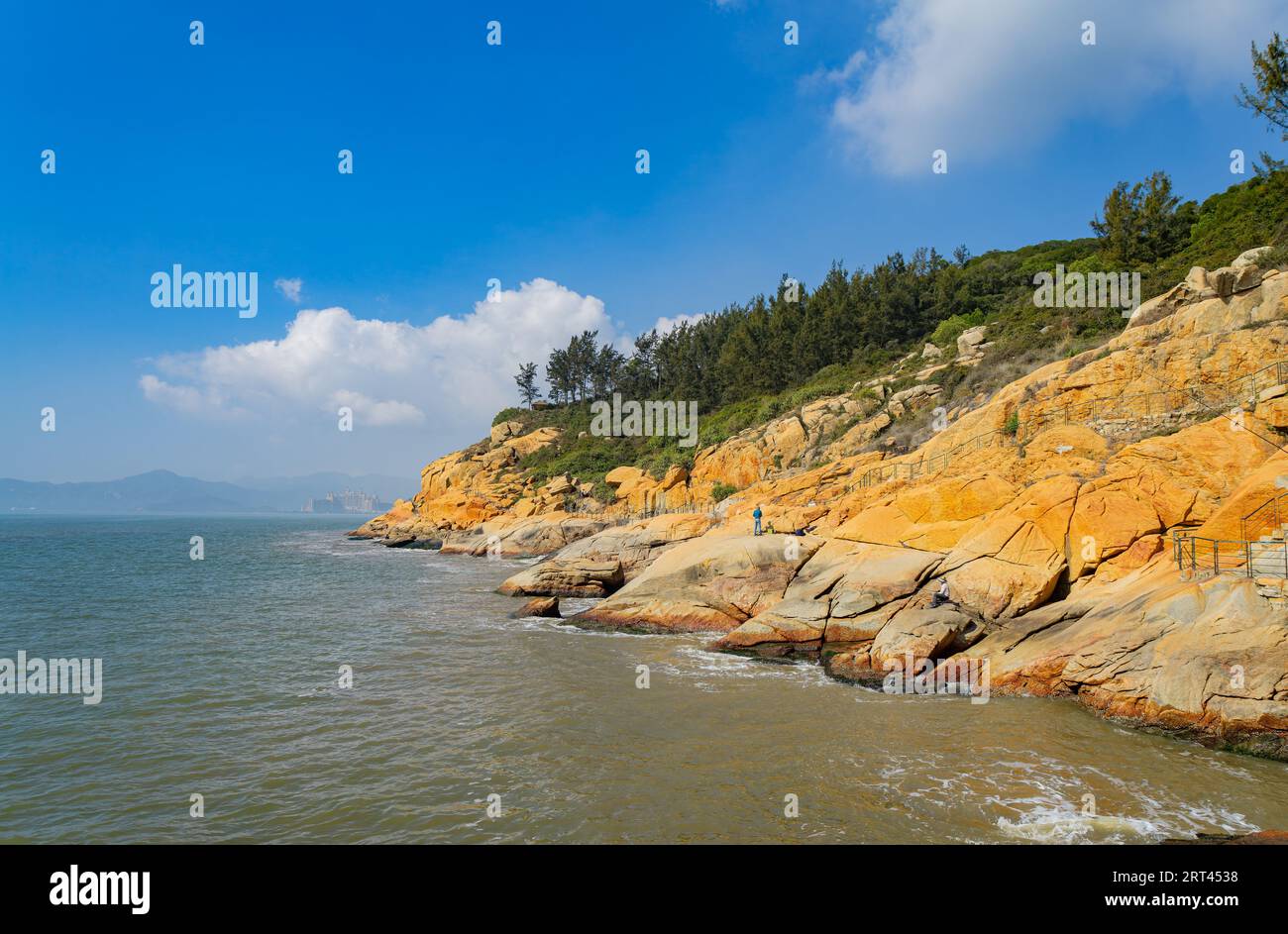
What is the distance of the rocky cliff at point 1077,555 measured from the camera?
13.7 m

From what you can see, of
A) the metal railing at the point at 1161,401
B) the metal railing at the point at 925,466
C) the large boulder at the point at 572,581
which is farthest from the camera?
the large boulder at the point at 572,581

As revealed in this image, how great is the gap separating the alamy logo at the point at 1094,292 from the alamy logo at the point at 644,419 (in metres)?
36.6

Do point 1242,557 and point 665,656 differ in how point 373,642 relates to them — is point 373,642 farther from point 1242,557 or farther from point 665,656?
point 1242,557

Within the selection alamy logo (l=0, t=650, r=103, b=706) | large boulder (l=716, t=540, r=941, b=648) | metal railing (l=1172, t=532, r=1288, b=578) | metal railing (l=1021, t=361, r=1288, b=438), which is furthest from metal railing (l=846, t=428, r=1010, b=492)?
alamy logo (l=0, t=650, r=103, b=706)

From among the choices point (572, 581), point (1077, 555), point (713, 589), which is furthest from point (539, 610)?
point (1077, 555)

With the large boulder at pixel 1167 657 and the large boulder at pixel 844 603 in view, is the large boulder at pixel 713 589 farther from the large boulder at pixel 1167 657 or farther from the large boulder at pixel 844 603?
the large boulder at pixel 1167 657

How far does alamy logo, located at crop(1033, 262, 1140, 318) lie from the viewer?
4275 cm

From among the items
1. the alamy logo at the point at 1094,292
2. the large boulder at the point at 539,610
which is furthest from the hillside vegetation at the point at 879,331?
the large boulder at the point at 539,610

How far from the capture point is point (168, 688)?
17.2 m

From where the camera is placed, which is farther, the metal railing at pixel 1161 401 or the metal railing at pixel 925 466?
the metal railing at pixel 925 466
